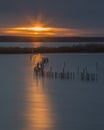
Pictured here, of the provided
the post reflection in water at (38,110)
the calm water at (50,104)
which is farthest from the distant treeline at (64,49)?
the post reflection in water at (38,110)

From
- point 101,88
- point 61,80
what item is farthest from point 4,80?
point 101,88

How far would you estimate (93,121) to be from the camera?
8.79m

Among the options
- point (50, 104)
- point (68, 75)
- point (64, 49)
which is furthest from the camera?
point (64, 49)

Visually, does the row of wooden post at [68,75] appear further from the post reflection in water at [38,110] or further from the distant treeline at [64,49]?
the distant treeline at [64,49]

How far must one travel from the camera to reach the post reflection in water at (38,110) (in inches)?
330

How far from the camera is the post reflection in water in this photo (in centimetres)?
838

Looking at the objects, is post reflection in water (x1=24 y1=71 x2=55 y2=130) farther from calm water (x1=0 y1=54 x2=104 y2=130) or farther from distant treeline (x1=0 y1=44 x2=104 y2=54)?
distant treeline (x1=0 y1=44 x2=104 y2=54)

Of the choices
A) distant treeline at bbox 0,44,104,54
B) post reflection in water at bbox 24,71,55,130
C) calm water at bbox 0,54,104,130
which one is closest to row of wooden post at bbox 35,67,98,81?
calm water at bbox 0,54,104,130

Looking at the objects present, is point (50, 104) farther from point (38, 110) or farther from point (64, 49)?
point (64, 49)

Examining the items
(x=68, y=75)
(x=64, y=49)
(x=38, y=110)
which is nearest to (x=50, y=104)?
(x=38, y=110)

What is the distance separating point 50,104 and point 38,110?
2.67 ft

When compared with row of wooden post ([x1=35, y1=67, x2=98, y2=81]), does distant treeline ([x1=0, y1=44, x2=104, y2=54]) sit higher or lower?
lower

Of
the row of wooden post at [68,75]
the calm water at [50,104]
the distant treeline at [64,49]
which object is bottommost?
the distant treeline at [64,49]

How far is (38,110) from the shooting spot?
9.52m
